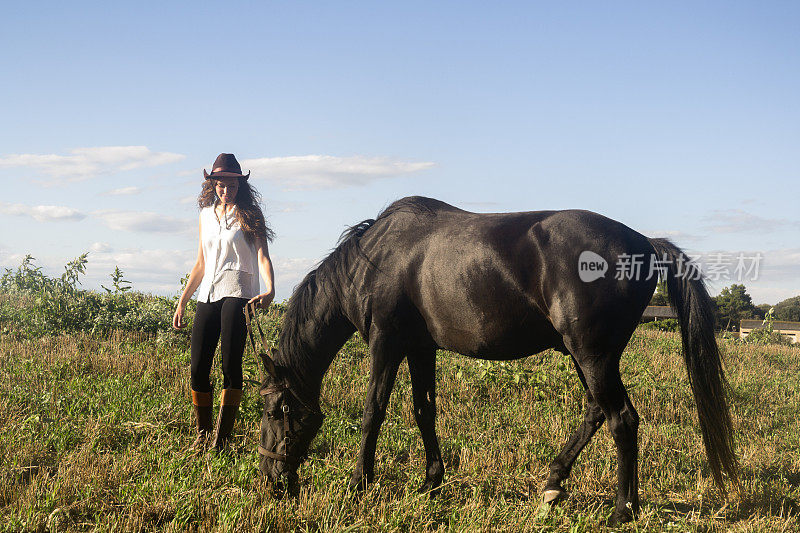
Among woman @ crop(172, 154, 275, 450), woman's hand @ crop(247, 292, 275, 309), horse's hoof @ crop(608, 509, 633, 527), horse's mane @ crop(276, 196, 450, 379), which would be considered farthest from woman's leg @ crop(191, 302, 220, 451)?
horse's hoof @ crop(608, 509, 633, 527)

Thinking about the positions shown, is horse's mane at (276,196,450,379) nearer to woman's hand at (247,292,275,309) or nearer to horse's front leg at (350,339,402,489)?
woman's hand at (247,292,275,309)

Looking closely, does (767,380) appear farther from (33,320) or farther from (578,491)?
(33,320)

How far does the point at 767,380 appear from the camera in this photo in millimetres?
8922

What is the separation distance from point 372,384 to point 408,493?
0.80 metres

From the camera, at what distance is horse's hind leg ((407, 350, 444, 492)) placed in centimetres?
441

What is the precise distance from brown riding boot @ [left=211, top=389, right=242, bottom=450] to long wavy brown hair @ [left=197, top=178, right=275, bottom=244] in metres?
1.31

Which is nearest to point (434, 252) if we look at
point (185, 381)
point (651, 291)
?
point (651, 291)

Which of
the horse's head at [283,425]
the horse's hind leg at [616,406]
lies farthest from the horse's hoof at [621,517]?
the horse's head at [283,425]

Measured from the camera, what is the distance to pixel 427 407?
455 cm

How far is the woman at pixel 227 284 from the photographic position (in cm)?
486

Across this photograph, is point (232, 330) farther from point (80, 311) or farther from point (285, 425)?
point (80, 311)

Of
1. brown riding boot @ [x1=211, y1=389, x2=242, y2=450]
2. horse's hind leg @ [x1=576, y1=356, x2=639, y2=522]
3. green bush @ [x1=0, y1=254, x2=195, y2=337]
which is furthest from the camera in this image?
green bush @ [x1=0, y1=254, x2=195, y2=337]

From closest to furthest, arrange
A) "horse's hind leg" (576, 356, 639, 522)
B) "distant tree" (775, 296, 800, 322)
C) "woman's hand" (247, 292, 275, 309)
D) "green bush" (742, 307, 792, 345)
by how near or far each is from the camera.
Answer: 1. "horse's hind leg" (576, 356, 639, 522)
2. "woman's hand" (247, 292, 275, 309)
3. "green bush" (742, 307, 792, 345)
4. "distant tree" (775, 296, 800, 322)

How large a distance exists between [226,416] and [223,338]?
26.8 inches
